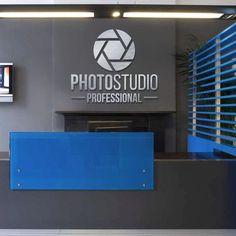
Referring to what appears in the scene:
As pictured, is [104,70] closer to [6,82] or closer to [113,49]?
[113,49]

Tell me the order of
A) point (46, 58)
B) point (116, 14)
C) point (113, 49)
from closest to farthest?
point (116, 14) < point (113, 49) < point (46, 58)

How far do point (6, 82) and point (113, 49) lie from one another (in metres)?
1.86

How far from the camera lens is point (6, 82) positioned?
20.6 ft

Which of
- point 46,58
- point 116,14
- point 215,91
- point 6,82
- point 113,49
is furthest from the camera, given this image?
point 46,58

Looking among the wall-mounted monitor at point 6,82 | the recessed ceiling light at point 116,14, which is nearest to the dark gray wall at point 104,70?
the wall-mounted monitor at point 6,82

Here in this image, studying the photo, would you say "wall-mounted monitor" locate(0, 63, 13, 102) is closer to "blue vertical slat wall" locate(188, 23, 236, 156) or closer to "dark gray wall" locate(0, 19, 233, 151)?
"dark gray wall" locate(0, 19, 233, 151)

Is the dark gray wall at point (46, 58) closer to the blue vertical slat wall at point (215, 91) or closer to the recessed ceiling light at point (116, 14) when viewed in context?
the blue vertical slat wall at point (215, 91)

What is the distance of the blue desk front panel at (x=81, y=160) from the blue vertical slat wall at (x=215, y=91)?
104 centimetres

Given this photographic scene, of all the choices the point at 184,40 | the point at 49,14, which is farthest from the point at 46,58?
the point at 49,14

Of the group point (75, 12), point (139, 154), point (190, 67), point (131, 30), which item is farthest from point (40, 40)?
point (139, 154)

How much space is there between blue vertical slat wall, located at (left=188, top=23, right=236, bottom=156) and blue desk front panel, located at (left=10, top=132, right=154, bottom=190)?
3.41 ft

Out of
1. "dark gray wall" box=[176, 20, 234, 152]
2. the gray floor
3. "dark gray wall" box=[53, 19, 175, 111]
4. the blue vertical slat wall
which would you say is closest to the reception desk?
the gray floor

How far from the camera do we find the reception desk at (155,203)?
3148 mm

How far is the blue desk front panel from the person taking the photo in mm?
3088
